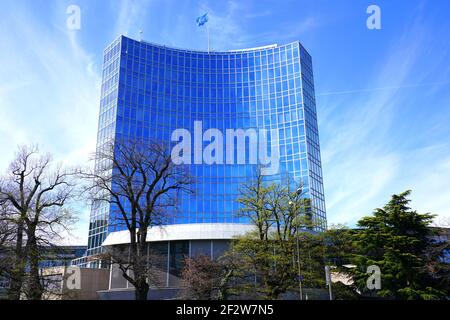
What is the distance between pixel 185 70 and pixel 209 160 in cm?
2266

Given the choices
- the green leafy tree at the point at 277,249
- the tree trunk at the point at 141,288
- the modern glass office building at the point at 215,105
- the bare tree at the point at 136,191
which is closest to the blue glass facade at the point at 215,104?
the modern glass office building at the point at 215,105

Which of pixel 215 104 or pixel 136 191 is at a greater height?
pixel 215 104

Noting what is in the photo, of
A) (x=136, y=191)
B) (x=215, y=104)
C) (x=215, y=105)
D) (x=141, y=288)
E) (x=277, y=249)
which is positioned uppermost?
(x=215, y=104)

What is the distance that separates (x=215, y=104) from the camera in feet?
284

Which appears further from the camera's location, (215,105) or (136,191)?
(215,105)

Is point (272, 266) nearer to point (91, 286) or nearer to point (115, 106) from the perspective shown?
point (91, 286)

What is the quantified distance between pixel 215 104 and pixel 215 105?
12.1 inches

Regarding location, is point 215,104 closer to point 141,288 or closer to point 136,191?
point 136,191

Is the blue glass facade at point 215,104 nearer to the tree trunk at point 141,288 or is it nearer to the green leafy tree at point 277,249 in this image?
the green leafy tree at point 277,249

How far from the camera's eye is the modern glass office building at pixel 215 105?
3004 inches

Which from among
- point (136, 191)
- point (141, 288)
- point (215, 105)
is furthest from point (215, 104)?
point (141, 288)

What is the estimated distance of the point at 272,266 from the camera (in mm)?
37469

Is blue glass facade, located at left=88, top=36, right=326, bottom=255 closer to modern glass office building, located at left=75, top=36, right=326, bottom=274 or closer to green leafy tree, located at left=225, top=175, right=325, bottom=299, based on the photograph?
modern glass office building, located at left=75, top=36, right=326, bottom=274

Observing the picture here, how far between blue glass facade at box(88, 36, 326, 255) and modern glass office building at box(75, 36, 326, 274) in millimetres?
191
